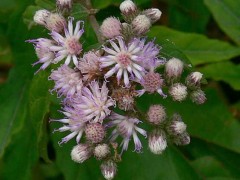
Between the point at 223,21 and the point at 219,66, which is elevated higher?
the point at 223,21

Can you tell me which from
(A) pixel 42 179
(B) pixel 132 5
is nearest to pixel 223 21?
(B) pixel 132 5

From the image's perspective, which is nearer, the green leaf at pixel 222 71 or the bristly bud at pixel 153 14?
the bristly bud at pixel 153 14

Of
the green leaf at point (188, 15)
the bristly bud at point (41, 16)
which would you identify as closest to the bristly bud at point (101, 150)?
the bristly bud at point (41, 16)

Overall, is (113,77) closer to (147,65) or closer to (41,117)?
(147,65)

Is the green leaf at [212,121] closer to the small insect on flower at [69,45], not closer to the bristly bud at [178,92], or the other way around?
the bristly bud at [178,92]

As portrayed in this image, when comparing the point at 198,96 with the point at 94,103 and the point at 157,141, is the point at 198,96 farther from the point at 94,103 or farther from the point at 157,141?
the point at 94,103

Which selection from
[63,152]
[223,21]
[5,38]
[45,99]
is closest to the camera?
[45,99]
